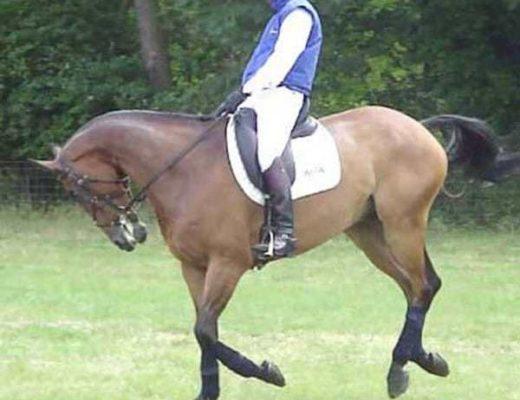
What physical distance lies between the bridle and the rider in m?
0.45

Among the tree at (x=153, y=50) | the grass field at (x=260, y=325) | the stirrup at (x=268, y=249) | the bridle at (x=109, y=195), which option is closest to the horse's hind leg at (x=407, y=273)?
the grass field at (x=260, y=325)

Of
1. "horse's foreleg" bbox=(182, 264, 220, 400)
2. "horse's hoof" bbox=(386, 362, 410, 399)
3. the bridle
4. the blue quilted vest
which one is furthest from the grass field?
the blue quilted vest

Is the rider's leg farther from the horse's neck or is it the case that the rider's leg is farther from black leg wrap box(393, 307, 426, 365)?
black leg wrap box(393, 307, 426, 365)

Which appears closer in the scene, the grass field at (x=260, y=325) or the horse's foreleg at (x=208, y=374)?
the horse's foreleg at (x=208, y=374)

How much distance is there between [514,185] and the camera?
2094cm

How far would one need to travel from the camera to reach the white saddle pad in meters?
8.88

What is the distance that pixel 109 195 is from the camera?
29.3 feet

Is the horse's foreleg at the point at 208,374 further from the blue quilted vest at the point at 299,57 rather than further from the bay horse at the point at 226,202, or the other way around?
the blue quilted vest at the point at 299,57

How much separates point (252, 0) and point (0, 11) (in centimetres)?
668

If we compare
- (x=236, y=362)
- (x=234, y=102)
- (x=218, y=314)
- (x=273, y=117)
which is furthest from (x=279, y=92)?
(x=236, y=362)

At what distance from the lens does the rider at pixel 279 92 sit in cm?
880

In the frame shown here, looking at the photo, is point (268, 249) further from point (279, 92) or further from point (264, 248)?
point (279, 92)

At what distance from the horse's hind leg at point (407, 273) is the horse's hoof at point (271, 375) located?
28.8 inches

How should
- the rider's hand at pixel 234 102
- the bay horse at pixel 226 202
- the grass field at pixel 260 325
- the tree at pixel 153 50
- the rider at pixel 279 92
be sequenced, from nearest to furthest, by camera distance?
the bay horse at pixel 226 202, the rider at pixel 279 92, the rider's hand at pixel 234 102, the grass field at pixel 260 325, the tree at pixel 153 50
